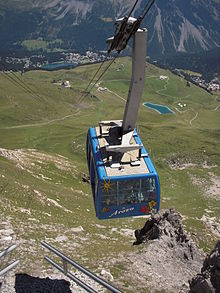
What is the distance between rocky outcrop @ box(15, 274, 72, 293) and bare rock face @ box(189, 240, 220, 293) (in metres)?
7.65

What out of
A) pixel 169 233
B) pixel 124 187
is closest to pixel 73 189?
pixel 169 233

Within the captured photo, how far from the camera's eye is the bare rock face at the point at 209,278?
18.0 meters

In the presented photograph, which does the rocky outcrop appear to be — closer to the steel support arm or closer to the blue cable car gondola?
the blue cable car gondola

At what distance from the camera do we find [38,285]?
1723cm

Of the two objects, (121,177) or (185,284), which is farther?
(185,284)

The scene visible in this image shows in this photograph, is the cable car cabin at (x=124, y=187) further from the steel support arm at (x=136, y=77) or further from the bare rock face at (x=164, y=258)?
the bare rock face at (x=164, y=258)

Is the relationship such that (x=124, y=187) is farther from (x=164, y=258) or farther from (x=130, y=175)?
(x=164, y=258)

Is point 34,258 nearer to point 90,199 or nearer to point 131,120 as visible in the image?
point 131,120

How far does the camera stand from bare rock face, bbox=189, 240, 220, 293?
1800 centimetres

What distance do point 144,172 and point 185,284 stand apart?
10.0 metres

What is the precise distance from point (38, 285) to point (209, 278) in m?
10.3

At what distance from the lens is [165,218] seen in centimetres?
3108

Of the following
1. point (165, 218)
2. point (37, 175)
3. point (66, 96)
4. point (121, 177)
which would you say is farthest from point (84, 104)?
point (121, 177)

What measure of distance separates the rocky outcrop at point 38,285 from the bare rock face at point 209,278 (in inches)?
301
